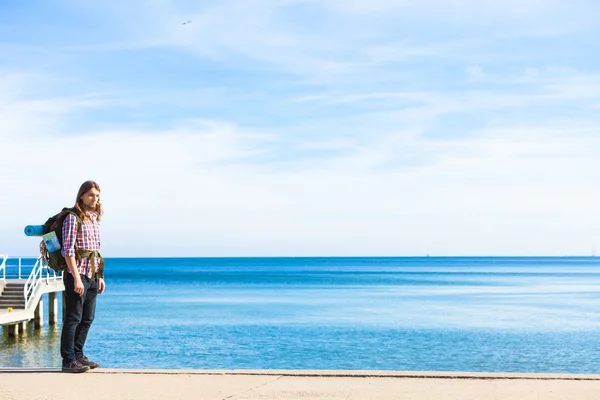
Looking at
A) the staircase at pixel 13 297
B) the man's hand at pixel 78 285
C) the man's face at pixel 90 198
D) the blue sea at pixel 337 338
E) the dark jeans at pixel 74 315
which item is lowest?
the blue sea at pixel 337 338

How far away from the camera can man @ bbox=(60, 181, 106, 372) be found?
865 centimetres

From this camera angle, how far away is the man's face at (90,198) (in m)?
8.88

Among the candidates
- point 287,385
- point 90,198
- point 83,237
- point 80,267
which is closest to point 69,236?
point 83,237

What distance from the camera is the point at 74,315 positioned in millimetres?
8844

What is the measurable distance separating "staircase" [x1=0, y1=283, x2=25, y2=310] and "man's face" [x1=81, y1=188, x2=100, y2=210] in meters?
21.8

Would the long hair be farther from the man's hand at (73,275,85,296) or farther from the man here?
the man's hand at (73,275,85,296)

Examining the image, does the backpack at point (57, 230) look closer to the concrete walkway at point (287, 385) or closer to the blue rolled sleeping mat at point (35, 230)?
the blue rolled sleeping mat at point (35, 230)

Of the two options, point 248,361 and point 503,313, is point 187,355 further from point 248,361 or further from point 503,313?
point 503,313

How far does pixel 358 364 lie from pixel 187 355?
5.48m

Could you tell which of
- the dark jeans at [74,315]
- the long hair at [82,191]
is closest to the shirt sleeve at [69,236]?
the long hair at [82,191]

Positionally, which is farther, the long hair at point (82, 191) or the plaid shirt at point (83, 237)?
the long hair at point (82, 191)

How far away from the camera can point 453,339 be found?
3028cm

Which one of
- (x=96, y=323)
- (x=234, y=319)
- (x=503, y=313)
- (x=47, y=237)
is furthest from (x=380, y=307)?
(x=47, y=237)

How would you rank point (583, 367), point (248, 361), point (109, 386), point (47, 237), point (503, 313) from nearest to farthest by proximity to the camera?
1. point (109, 386)
2. point (47, 237)
3. point (583, 367)
4. point (248, 361)
5. point (503, 313)
